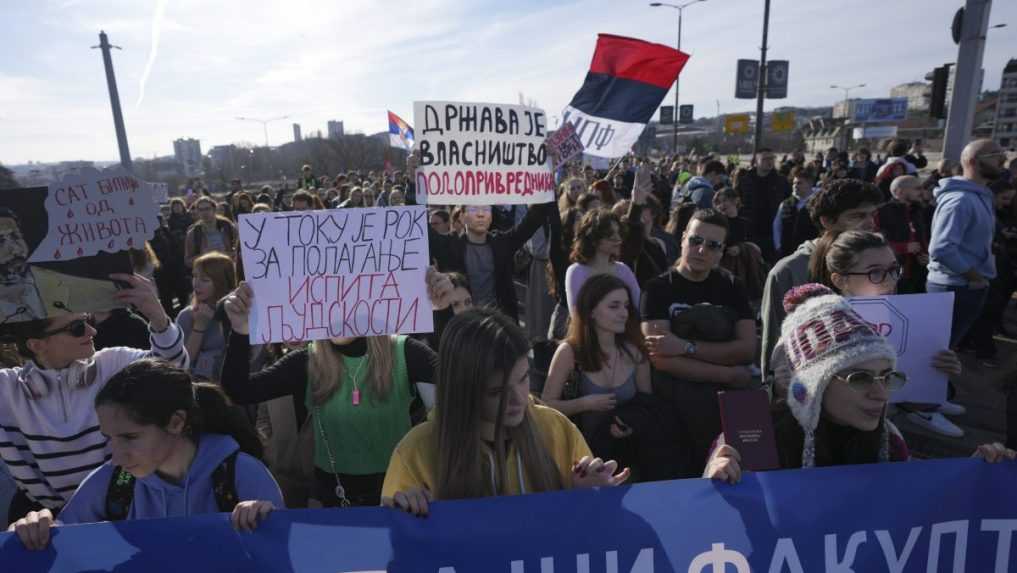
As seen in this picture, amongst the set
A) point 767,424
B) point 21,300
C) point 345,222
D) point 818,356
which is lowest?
point 767,424

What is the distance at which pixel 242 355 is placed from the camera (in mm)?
2443

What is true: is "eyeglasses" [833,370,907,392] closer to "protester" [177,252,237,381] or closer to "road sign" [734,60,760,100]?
"protester" [177,252,237,381]

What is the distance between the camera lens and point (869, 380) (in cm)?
A: 185

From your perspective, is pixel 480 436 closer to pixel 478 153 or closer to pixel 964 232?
pixel 478 153

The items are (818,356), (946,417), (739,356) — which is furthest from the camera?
(946,417)

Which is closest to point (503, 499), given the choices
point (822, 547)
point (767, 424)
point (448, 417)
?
point (448, 417)

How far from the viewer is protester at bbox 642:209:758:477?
303 centimetres

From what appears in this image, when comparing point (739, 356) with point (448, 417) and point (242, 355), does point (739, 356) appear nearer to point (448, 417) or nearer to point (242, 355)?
point (448, 417)

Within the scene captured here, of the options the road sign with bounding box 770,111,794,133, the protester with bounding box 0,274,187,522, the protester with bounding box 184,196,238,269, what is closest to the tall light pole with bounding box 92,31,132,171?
the protester with bounding box 184,196,238,269

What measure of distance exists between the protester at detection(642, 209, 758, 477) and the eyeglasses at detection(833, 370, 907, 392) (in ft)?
3.90

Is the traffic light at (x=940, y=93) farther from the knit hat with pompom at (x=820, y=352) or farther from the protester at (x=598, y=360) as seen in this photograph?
the knit hat with pompom at (x=820, y=352)

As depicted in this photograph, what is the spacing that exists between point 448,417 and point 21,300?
1.75 meters

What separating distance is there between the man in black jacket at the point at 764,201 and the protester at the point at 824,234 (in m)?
4.88

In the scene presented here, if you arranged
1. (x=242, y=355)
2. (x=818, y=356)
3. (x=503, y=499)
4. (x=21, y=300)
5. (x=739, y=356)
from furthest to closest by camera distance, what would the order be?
(x=739, y=356), (x=242, y=355), (x=21, y=300), (x=818, y=356), (x=503, y=499)
